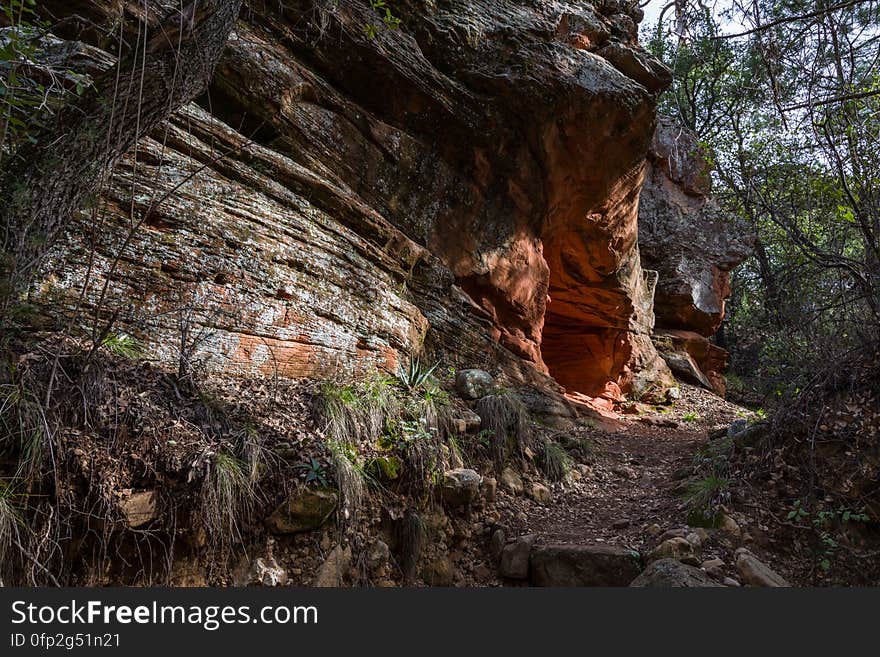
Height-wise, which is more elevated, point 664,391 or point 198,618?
point 664,391

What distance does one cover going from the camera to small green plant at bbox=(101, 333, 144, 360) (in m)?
3.90

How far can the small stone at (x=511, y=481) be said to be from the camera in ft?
17.6

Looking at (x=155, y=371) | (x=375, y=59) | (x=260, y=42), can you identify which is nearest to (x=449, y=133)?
(x=375, y=59)

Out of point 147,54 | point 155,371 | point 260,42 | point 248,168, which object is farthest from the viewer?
point 260,42

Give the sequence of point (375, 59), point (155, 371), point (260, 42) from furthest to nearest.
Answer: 1. point (375, 59)
2. point (260, 42)
3. point (155, 371)

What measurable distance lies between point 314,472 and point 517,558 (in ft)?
6.28

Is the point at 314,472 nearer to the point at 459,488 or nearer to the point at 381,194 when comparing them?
the point at 459,488

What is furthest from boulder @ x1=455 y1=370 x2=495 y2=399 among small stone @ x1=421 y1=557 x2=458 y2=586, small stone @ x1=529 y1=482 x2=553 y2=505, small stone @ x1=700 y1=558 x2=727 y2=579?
small stone @ x1=700 y1=558 x2=727 y2=579

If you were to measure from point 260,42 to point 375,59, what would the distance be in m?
1.63

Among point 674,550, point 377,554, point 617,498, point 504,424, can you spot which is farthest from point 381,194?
point 674,550

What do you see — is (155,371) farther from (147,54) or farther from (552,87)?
(552,87)

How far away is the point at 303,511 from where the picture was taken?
3.73m

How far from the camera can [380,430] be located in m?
4.67

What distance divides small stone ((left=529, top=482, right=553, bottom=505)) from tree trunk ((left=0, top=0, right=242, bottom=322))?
459 centimetres
